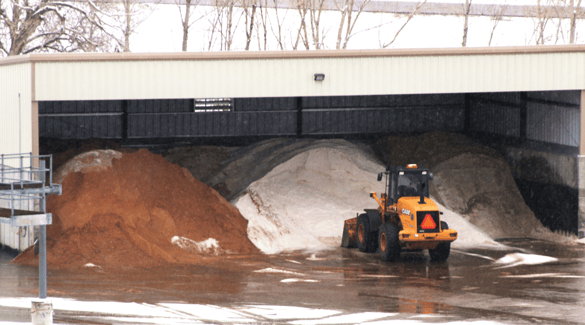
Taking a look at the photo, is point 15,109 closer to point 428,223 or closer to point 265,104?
point 265,104

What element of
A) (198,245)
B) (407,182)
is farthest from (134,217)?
(407,182)

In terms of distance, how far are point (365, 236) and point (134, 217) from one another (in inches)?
260

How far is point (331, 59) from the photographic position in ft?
70.4

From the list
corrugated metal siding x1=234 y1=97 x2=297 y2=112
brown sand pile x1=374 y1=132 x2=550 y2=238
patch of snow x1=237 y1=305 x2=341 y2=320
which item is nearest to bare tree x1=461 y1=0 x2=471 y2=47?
brown sand pile x1=374 y1=132 x2=550 y2=238

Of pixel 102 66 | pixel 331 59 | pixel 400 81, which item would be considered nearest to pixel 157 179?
pixel 102 66

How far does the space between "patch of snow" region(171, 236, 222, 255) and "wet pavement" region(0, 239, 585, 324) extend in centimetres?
84

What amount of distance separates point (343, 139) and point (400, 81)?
8816mm

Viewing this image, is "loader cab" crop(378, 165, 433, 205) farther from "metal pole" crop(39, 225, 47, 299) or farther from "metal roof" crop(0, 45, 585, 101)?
"metal pole" crop(39, 225, 47, 299)

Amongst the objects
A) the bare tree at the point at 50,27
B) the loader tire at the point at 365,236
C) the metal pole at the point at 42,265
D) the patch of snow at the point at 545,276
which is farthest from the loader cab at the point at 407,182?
the bare tree at the point at 50,27

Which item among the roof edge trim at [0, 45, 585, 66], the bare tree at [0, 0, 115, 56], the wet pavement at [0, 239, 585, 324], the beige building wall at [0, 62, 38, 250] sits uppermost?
the bare tree at [0, 0, 115, 56]

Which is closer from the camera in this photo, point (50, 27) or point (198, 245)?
point (198, 245)

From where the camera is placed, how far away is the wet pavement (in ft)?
42.2

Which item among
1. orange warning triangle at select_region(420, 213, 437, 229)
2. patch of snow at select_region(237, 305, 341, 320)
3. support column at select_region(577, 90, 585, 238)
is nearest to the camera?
patch of snow at select_region(237, 305, 341, 320)

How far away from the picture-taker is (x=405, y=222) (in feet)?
59.9
